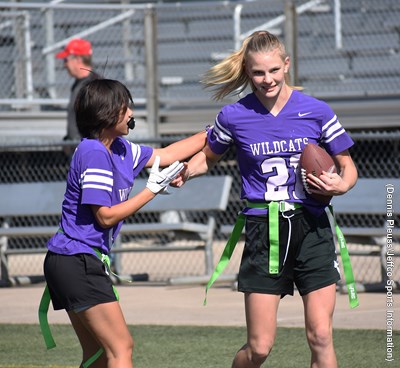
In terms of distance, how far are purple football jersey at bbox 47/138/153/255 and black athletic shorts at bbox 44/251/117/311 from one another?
48mm

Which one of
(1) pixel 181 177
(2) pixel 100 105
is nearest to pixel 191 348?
(1) pixel 181 177

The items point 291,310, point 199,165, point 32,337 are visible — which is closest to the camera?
point 199,165

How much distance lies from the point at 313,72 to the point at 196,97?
1666 millimetres

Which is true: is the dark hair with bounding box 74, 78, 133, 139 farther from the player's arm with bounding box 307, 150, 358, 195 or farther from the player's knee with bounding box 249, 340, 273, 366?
the player's knee with bounding box 249, 340, 273, 366

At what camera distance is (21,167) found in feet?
46.1

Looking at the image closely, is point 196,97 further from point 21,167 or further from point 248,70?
point 248,70

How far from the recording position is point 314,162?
4949mm

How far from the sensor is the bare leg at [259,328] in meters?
5.00

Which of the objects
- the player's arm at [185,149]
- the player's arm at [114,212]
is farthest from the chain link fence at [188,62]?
the player's arm at [114,212]

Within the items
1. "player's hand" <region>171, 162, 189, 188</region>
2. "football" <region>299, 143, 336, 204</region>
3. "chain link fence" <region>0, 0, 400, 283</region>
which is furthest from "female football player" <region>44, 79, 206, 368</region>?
"chain link fence" <region>0, 0, 400, 283</region>

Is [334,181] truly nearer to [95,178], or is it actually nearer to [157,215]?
[95,178]

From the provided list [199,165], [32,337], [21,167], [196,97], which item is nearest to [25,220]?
[21,167]

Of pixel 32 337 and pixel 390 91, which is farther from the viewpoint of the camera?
pixel 390 91

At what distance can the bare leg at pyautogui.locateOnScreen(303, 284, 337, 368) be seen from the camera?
4895 millimetres
